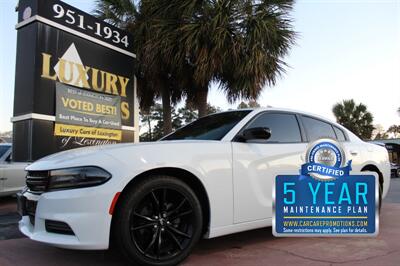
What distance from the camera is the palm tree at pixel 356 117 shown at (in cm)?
3481

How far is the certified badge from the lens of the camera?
405cm

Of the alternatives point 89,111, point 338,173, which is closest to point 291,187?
point 338,173

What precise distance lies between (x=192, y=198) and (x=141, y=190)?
497 millimetres

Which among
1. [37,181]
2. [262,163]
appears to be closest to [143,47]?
[262,163]

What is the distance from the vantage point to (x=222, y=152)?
3875 mm

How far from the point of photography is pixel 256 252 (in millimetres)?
4047

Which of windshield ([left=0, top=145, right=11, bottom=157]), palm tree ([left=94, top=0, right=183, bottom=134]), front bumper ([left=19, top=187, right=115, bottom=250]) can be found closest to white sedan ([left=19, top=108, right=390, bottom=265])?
front bumper ([left=19, top=187, right=115, bottom=250])

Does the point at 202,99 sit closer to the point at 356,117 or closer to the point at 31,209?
the point at 31,209

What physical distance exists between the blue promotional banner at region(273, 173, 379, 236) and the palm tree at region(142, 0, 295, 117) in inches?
275

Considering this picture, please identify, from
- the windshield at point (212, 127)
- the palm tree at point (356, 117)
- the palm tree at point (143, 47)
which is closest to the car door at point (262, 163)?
the windshield at point (212, 127)

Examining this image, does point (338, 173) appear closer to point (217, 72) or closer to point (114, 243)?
point (114, 243)

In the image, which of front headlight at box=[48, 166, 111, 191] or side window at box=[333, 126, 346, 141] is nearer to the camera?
front headlight at box=[48, 166, 111, 191]

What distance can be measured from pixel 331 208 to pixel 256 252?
2.81 feet

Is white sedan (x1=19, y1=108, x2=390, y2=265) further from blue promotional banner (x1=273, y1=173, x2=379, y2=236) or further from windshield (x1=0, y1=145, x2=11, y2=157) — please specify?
windshield (x1=0, y1=145, x2=11, y2=157)
